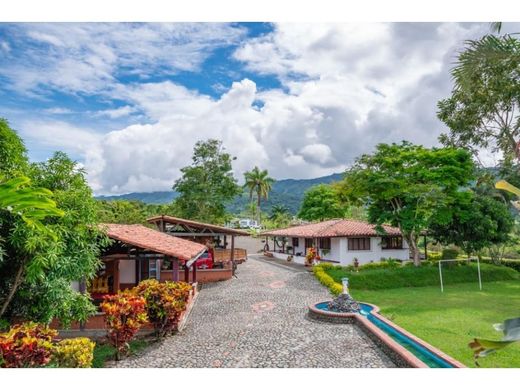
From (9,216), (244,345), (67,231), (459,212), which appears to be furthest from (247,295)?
(459,212)

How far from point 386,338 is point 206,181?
2088 centimetres

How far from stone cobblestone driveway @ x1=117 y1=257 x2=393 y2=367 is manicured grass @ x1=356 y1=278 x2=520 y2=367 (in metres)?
1.68

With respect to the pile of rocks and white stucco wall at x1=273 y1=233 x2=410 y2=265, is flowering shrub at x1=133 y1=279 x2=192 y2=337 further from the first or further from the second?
white stucco wall at x1=273 y1=233 x2=410 y2=265

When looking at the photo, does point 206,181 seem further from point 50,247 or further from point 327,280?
point 50,247

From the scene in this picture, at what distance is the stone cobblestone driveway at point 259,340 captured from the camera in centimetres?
705

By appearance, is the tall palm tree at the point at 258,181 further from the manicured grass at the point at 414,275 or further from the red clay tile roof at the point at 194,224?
the manicured grass at the point at 414,275

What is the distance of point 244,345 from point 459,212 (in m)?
15.1

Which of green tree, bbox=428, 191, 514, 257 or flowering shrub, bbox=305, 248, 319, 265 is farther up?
green tree, bbox=428, 191, 514, 257

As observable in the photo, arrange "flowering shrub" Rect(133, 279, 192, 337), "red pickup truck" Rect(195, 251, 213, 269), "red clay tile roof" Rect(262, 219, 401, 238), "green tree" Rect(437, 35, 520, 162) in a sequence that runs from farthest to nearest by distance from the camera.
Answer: "red clay tile roof" Rect(262, 219, 401, 238), "red pickup truck" Rect(195, 251, 213, 269), "green tree" Rect(437, 35, 520, 162), "flowering shrub" Rect(133, 279, 192, 337)

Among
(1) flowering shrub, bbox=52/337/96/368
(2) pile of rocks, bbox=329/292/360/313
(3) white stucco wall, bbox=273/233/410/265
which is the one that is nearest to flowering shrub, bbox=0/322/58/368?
(1) flowering shrub, bbox=52/337/96/368

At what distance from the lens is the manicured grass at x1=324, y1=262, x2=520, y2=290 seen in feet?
55.2

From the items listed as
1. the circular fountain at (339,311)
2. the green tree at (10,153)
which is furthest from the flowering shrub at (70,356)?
the circular fountain at (339,311)

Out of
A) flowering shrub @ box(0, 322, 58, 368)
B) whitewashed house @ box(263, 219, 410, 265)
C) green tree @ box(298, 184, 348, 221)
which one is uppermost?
green tree @ box(298, 184, 348, 221)
